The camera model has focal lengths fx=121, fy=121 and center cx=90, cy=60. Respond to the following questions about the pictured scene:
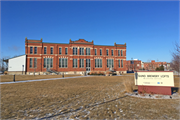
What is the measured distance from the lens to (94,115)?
532cm

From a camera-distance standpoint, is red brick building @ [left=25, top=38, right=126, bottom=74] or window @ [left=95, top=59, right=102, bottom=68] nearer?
red brick building @ [left=25, top=38, right=126, bottom=74]

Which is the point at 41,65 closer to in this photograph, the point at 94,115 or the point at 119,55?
the point at 119,55

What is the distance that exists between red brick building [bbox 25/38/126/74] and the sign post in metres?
40.8

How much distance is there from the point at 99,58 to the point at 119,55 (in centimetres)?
982

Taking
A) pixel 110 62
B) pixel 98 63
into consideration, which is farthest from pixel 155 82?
pixel 110 62

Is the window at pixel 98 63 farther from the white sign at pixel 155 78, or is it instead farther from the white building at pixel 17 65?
the white sign at pixel 155 78

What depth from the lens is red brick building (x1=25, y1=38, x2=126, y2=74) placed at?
46688 mm

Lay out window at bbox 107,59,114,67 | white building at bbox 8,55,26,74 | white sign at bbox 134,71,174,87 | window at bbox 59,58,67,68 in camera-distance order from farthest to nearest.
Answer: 1. window at bbox 107,59,114,67
2. window at bbox 59,58,67,68
3. white building at bbox 8,55,26,74
4. white sign at bbox 134,71,174,87

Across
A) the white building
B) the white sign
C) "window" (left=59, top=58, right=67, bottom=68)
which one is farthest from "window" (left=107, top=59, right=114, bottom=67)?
the white sign

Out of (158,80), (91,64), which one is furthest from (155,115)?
(91,64)

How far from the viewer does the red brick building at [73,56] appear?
46688mm

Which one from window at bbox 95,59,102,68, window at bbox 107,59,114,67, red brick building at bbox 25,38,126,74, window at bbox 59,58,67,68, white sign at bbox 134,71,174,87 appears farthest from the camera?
window at bbox 107,59,114,67

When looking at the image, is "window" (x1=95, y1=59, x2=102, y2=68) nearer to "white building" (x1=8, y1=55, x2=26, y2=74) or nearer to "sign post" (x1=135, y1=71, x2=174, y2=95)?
"white building" (x1=8, y1=55, x2=26, y2=74)

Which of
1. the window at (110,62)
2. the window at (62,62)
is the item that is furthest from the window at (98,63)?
the window at (62,62)
